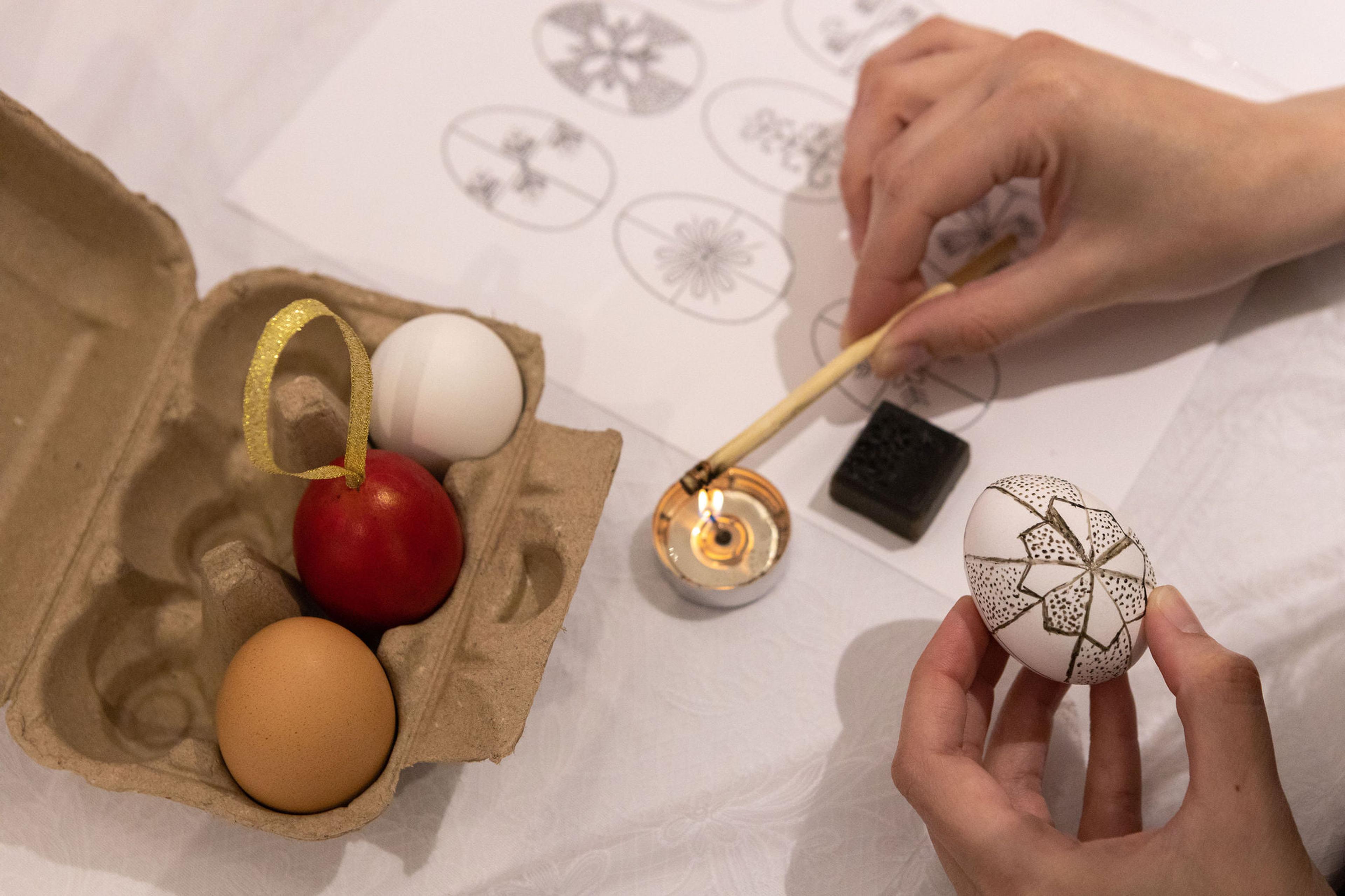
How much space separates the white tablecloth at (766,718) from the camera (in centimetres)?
72

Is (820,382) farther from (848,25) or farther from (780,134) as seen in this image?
(848,25)

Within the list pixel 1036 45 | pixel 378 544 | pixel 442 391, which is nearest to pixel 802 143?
pixel 1036 45

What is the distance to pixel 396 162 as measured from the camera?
1015mm

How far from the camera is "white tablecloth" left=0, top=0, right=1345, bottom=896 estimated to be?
0.72 meters

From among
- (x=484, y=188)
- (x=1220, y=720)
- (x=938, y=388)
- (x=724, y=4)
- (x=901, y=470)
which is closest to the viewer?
(x=1220, y=720)

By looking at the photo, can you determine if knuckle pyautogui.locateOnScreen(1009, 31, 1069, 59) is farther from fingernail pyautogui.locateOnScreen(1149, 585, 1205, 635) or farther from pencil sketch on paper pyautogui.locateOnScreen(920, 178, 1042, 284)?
fingernail pyautogui.locateOnScreen(1149, 585, 1205, 635)

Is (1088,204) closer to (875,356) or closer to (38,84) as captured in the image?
(875,356)

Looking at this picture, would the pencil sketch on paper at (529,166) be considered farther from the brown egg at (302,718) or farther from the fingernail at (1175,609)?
the fingernail at (1175,609)

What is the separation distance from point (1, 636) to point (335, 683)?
0.27m

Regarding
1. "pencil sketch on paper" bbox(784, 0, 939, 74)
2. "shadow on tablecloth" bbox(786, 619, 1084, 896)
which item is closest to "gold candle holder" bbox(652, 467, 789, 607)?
"shadow on tablecloth" bbox(786, 619, 1084, 896)

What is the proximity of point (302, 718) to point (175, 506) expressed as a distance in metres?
0.26

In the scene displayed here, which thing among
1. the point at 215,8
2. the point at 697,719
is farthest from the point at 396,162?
the point at 697,719

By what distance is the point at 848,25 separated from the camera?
1132 mm

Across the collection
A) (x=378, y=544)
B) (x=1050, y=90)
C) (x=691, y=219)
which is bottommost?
(x=378, y=544)
